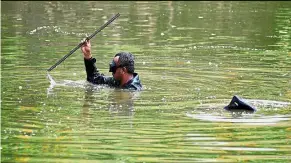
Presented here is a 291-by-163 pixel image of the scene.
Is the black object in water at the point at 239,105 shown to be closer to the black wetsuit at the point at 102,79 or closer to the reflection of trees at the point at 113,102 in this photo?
the reflection of trees at the point at 113,102

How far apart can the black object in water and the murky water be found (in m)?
0.15

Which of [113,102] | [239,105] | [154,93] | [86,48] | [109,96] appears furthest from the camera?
[86,48]

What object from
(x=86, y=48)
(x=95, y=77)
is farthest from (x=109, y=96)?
(x=95, y=77)

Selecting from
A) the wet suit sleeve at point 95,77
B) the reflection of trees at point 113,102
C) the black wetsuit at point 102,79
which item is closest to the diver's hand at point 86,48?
the black wetsuit at point 102,79

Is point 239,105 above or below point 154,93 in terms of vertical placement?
above

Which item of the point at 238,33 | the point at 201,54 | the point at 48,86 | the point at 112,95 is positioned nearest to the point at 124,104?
the point at 112,95

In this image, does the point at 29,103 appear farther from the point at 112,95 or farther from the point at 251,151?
the point at 251,151

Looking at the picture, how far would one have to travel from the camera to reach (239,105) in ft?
40.2

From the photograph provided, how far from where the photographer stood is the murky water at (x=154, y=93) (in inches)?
391

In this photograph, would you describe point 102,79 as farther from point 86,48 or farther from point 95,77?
point 86,48

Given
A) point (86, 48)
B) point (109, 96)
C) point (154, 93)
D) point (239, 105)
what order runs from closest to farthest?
point (239, 105) → point (109, 96) → point (154, 93) → point (86, 48)

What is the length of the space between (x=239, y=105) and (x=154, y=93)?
2.45m

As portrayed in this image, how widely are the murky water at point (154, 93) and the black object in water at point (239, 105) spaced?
149 mm

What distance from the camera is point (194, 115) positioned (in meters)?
12.1
